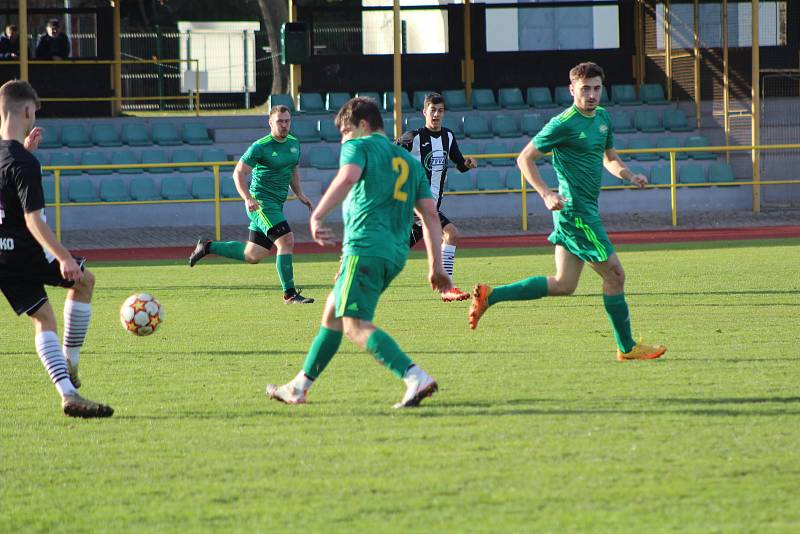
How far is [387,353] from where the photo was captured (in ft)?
20.5

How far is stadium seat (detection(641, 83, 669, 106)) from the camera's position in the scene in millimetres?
28078

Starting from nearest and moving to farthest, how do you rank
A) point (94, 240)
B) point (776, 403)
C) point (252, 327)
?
point (776, 403) < point (252, 327) < point (94, 240)

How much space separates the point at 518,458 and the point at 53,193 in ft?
57.8

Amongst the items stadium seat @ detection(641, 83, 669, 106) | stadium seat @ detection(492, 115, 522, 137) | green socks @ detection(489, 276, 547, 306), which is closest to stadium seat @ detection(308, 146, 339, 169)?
stadium seat @ detection(492, 115, 522, 137)

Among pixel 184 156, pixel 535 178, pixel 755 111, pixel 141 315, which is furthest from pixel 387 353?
pixel 755 111

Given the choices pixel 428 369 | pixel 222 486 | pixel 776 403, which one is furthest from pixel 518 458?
pixel 428 369

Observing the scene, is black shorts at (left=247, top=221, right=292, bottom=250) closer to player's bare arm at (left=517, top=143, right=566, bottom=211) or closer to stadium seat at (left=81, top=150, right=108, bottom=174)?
player's bare arm at (left=517, top=143, right=566, bottom=211)

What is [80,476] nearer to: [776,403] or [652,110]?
[776,403]

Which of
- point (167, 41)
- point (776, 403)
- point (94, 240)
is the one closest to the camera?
point (776, 403)

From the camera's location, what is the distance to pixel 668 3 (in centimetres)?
2725

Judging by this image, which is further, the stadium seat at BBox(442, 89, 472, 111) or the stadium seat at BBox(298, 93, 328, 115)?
the stadium seat at BBox(442, 89, 472, 111)

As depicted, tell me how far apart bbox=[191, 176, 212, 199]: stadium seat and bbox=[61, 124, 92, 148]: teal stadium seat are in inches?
128

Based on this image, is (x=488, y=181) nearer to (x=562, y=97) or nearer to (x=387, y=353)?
(x=562, y=97)

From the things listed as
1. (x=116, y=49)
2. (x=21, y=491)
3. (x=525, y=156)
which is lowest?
(x=21, y=491)
